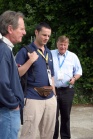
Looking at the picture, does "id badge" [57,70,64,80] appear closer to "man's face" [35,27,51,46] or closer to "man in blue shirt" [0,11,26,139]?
"man's face" [35,27,51,46]

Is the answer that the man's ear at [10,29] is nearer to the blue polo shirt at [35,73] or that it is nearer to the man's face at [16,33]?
the man's face at [16,33]

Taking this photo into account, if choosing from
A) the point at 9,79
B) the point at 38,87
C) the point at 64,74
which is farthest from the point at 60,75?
the point at 9,79

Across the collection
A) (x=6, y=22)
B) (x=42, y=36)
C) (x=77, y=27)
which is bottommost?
(x=77, y=27)

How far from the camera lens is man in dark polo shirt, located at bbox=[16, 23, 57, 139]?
158 inches

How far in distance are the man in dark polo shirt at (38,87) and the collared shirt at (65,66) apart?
0.69m

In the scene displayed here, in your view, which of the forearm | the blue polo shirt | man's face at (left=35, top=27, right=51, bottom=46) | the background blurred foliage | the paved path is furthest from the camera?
the background blurred foliage

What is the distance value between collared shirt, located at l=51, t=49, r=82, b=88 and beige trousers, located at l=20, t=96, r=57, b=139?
0.67 meters

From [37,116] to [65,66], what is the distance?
118 cm

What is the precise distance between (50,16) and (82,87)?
2132 mm

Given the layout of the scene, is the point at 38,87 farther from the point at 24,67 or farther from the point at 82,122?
the point at 82,122

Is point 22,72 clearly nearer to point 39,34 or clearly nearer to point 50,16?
point 39,34

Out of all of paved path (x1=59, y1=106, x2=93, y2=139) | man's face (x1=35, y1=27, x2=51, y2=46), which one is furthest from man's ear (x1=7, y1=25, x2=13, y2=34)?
paved path (x1=59, y1=106, x2=93, y2=139)

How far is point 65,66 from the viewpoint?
498 cm

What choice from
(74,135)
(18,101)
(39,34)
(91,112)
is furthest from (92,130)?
(18,101)
